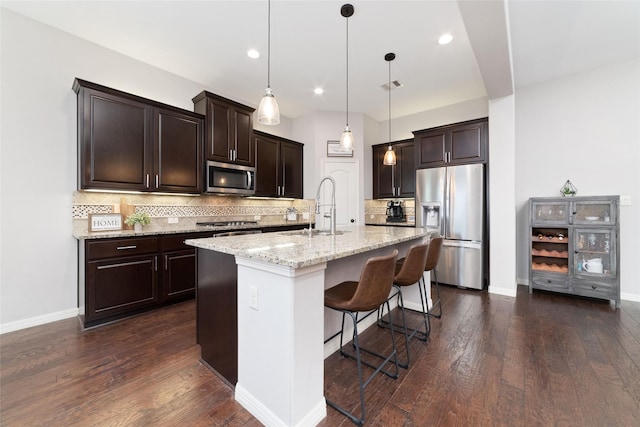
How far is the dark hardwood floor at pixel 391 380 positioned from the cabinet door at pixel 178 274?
402mm

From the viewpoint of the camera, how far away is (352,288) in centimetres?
188

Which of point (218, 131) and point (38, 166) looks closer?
point (38, 166)

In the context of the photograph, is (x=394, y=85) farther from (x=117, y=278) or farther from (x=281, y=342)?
(x=117, y=278)

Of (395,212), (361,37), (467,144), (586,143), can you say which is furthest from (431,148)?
(361,37)

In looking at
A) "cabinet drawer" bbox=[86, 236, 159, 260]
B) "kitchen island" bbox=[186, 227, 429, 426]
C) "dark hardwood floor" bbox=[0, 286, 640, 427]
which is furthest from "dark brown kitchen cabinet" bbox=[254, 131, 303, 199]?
"kitchen island" bbox=[186, 227, 429, 426]

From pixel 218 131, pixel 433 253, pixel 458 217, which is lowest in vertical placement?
pixel 433 253

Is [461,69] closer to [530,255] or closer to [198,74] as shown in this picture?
[530,255]

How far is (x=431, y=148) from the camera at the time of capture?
13.7ft

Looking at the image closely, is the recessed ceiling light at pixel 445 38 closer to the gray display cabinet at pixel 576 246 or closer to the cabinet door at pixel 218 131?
the gray display cabinet at pixel 576 246

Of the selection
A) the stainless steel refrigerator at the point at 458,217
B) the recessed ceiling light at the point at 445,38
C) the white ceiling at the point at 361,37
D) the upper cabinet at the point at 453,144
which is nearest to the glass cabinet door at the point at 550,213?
the stainless steel refrigerator at the point at 458,217

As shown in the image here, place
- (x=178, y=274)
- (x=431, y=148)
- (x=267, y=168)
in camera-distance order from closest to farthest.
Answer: (x=178, y=274)
(x=431, y=148)
(x=267, y=168)

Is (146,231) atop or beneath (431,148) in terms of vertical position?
beneath

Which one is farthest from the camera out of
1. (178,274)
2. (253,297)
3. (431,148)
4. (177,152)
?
(431,148)

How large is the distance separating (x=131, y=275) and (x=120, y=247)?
1.04ft
